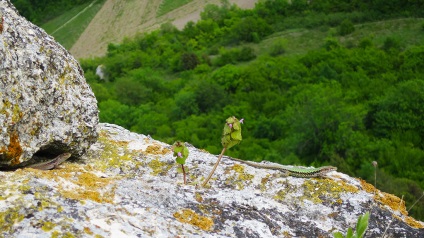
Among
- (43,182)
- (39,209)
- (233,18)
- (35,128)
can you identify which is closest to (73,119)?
(35,128)

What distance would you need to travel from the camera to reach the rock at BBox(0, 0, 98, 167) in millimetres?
4289

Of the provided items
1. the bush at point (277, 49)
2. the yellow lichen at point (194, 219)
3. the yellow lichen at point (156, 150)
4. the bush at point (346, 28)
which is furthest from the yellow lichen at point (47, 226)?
the bush at point (346, 28)

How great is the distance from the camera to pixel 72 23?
88.4m

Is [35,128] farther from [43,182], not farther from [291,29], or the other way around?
[291,29]

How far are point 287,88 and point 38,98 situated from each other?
5443 cm

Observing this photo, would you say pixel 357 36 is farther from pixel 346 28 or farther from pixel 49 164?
pixel 49 164

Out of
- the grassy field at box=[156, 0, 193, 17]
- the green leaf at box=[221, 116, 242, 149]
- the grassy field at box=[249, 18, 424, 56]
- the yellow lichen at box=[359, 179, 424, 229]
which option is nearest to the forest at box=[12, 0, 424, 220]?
the grassy field at box=[249, 18, 424, 56]

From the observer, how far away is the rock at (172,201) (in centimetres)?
345

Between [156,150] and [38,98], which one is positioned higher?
[38,98]

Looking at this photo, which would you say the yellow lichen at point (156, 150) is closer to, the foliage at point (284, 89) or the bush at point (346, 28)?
the foliage at point (284, 89)

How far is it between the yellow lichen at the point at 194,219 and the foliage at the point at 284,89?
18.7m

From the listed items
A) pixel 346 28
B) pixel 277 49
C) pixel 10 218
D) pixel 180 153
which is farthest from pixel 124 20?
pixel 10 218

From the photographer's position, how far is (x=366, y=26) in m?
79.8

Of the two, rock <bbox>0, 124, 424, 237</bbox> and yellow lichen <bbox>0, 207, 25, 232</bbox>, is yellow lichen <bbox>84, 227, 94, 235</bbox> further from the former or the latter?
yellow lichen <bbox>0, 207, 25, 232</bbox>
